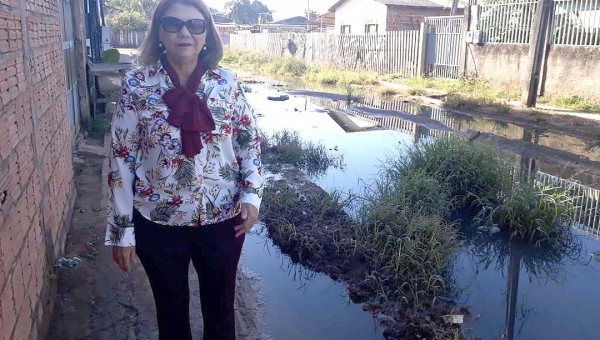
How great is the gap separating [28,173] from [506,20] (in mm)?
13309

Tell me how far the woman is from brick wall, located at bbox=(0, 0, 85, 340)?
18.3 inches

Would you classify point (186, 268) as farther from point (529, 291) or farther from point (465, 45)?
point (465, 45)

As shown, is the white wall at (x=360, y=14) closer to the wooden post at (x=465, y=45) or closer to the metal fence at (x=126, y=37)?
the wooden post at (x=465, y=45)

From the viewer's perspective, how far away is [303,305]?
3.69m

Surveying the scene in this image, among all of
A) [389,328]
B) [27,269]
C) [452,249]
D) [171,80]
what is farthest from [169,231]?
[452,249]

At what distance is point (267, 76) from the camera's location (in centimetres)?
2186

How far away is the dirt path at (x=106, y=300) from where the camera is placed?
2934mm

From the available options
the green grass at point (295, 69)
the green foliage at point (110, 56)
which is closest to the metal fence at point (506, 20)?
the green grass at point (295, 69)

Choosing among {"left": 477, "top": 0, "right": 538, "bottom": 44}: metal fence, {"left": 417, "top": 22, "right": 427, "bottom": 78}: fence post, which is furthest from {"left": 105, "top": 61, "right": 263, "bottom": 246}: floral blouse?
{"left": 417, "top": 22, "right": 427, "bottom": 78}: fence post

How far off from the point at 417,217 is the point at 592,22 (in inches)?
357

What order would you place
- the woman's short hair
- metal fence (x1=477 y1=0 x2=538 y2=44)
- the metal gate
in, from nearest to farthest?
the woman's short hair, metal fence (x1=477 y1=0 x2=538 y2=44), the metal gate

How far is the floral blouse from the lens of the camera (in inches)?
77.5

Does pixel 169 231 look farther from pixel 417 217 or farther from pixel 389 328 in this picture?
pixel 417 217

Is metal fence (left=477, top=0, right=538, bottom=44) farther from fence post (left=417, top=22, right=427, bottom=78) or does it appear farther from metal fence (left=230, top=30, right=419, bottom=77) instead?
metal fence (left=230, top=30, right=419, bottom=77)
